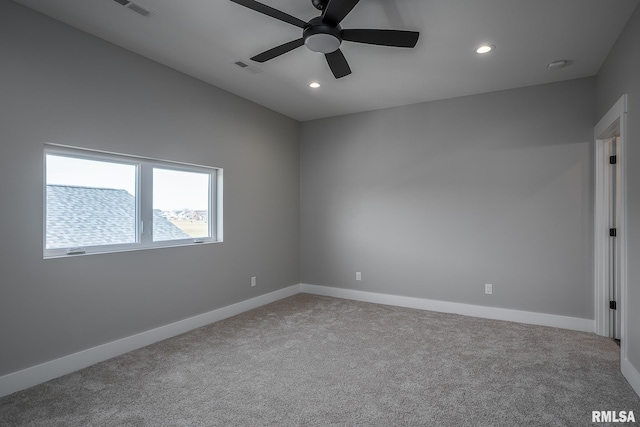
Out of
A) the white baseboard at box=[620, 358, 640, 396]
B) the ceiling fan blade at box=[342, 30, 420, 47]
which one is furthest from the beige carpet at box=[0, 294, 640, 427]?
the ceiling fan blade at box=[342, 30, 420, 47]

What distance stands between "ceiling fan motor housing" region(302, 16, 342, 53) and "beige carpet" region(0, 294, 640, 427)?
243 centimetres

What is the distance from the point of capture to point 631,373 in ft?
8.15

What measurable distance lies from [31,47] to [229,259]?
267cm

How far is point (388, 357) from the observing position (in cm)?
300

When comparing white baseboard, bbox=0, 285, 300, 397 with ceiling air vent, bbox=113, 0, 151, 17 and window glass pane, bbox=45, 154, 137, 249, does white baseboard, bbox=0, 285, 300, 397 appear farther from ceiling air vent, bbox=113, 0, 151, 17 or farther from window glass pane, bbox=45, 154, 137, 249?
ceiling air vent, bbox=113, 0, 151, 17

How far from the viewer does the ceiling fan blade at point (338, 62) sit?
2.64 metres

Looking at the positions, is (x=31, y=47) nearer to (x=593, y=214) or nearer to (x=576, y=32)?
(x=576, y=32)

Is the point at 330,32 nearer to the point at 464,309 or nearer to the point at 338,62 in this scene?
the point at 338,62

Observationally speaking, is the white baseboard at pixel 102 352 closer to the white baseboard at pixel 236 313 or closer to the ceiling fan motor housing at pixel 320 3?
the white baseboard at pixel 236 313

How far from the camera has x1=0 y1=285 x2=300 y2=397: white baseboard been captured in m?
2.44

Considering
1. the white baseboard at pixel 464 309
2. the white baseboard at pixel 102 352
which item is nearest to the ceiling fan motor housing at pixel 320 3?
the white baseboard at pixel 102 352

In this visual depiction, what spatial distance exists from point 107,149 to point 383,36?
2.47 m

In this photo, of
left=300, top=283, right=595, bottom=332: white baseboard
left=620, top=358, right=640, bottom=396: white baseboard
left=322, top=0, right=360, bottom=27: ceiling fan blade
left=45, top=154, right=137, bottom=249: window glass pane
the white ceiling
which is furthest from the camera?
left=300, top=283, right=595, bottom=332: white baseboard

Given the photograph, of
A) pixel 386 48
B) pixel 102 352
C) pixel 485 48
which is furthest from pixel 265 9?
pixel 102 352
